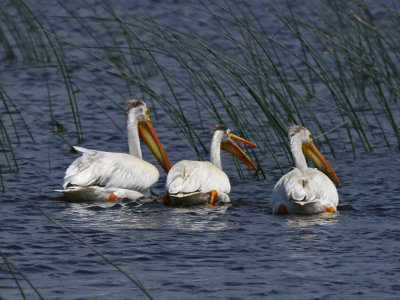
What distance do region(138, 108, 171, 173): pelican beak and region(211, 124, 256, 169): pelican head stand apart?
24.8 inches

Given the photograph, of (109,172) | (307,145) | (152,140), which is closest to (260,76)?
(307,145)

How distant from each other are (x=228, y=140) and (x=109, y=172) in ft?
4.84

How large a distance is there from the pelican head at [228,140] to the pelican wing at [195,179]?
2.32ft

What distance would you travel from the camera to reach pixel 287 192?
758 centimetres

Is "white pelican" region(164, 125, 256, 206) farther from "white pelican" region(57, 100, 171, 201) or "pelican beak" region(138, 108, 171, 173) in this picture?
"pelican beak" region(138, 108, 171, 173)

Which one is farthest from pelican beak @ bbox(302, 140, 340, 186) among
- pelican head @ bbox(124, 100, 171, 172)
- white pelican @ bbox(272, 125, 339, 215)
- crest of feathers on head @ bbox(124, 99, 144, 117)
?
crest of feathers on head @ bbox(124, 99, 144, 117)

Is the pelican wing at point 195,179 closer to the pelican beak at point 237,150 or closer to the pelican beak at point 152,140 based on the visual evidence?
the pelican beak at point 237,150

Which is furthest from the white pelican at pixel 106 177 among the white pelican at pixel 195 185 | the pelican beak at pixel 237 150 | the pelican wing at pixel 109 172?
the pelican beak at pixel 237 150

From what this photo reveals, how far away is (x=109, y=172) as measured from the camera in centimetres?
826

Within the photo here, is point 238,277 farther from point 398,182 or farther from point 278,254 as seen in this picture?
point 398,182

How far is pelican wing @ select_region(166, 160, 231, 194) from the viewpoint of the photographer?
26.1ft

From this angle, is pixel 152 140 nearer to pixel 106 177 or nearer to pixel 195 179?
pixel 106 177

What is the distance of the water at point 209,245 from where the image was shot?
5.54 metres

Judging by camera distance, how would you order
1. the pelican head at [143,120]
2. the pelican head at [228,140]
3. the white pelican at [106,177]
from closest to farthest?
the white pelican at [106,177] < the pelican head at [228,140] < the pelican head at [143,120]
